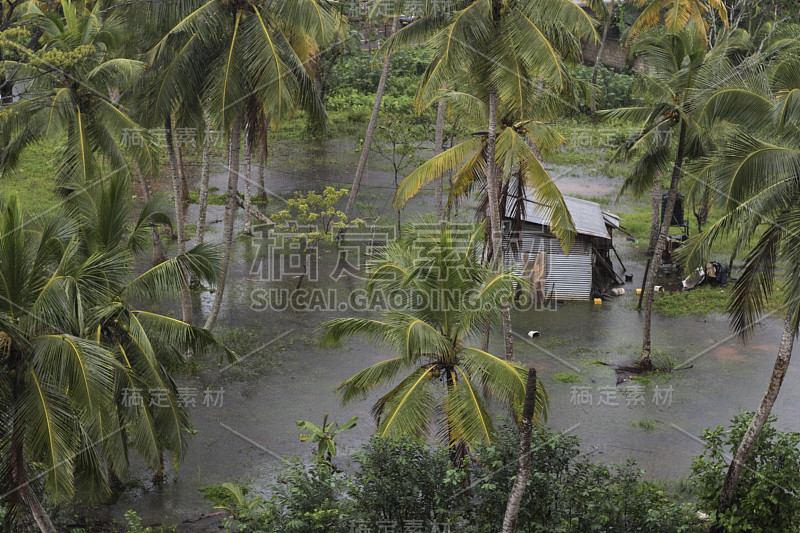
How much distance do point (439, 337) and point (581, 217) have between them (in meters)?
13.6

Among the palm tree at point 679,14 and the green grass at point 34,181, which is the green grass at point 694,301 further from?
the green grass at point 34,181

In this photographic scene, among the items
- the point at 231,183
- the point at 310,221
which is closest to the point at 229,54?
the point at 231,183

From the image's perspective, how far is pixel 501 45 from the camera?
1568 cm

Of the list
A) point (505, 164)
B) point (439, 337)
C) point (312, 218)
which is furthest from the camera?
point (312, 218)

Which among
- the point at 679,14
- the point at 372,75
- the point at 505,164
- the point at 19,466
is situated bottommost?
the point at 19,466

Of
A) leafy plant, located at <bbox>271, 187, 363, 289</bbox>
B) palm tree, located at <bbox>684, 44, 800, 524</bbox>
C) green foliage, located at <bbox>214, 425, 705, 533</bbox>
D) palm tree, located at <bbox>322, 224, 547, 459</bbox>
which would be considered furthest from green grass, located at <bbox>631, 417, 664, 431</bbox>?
leafy plant, located at <bbox>271, 187, 363, 289</bbox>

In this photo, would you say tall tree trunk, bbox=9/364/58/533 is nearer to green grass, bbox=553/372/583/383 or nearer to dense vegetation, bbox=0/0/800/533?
dense vegetation, bbox=0/0/800/533

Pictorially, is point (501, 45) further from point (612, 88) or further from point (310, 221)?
point (612, 88)

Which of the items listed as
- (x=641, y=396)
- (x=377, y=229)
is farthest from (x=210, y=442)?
(x=377, y=229)

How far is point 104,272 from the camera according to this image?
12.4 m

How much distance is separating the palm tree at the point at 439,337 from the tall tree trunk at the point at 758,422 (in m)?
3.14

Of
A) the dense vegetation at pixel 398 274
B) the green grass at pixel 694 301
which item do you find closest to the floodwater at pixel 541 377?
the green grass at pixel 694 301

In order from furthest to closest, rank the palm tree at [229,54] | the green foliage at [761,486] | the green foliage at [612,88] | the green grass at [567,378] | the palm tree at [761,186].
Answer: the green foliage at [612,88]
the green grass at [567,378]
the palm tree at [229,54]
the green foliage at [761,486]
the palm tree at [761,186]

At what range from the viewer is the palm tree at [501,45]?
15.0 metres
